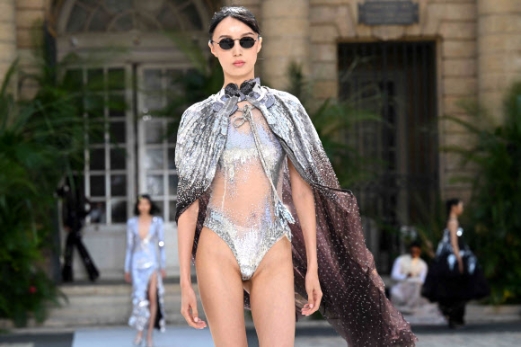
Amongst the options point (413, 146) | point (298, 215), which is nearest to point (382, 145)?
point (413, 146)

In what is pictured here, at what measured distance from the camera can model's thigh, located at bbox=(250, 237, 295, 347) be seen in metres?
4.66

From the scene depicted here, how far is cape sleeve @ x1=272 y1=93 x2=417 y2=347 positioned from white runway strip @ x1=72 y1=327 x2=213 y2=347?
6689 millimetres

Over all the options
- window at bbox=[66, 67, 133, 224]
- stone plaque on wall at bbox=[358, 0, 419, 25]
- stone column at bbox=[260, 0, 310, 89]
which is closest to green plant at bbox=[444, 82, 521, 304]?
stone plaque on wall at bbox=[358, 0, 419, 25]

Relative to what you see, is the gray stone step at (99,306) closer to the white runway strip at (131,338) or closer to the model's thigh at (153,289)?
the white runway strip at (131,338)

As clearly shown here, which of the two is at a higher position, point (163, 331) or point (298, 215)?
point (298, 215)

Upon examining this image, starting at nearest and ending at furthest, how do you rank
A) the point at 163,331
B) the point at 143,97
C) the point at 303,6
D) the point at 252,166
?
the point at 252,166 → the point at 163,331 → the point at 303,6 → the point at 143,97

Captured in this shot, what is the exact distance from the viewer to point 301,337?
41.5ft

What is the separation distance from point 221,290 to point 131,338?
8.39 meters

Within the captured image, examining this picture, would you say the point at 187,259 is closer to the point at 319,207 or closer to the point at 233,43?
the point at 319,207

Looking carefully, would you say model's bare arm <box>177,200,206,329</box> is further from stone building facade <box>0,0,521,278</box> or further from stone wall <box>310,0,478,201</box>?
stone wall <box>310,0,478,201</box>

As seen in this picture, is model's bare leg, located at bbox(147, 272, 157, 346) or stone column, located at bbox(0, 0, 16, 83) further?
stone column, located at bbox(0, 0, 16, 83)

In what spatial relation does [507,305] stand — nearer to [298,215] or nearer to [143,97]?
[143,97]

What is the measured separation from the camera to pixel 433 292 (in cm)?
1328

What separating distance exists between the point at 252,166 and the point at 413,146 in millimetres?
11468
